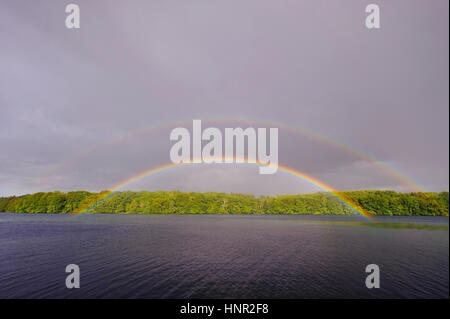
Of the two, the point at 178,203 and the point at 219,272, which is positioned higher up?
the point at 219,272

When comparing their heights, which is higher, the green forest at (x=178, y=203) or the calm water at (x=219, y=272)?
the calm water at (x=219, y=272)

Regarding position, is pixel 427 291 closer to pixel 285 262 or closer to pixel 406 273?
pixel 406 273

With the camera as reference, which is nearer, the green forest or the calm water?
the calm water

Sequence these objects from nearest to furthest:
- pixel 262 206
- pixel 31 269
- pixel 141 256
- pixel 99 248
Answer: pixel 31 269
pixel 141 256
pixel 99 248
pixel 262 206

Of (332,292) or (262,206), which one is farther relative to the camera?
(262,206)

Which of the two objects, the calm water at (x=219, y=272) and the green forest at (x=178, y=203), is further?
the green forest at (x=178, y=203)

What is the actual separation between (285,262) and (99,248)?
103 feet

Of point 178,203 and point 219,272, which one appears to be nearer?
point 219,272

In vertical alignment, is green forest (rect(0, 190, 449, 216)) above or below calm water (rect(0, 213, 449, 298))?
below
